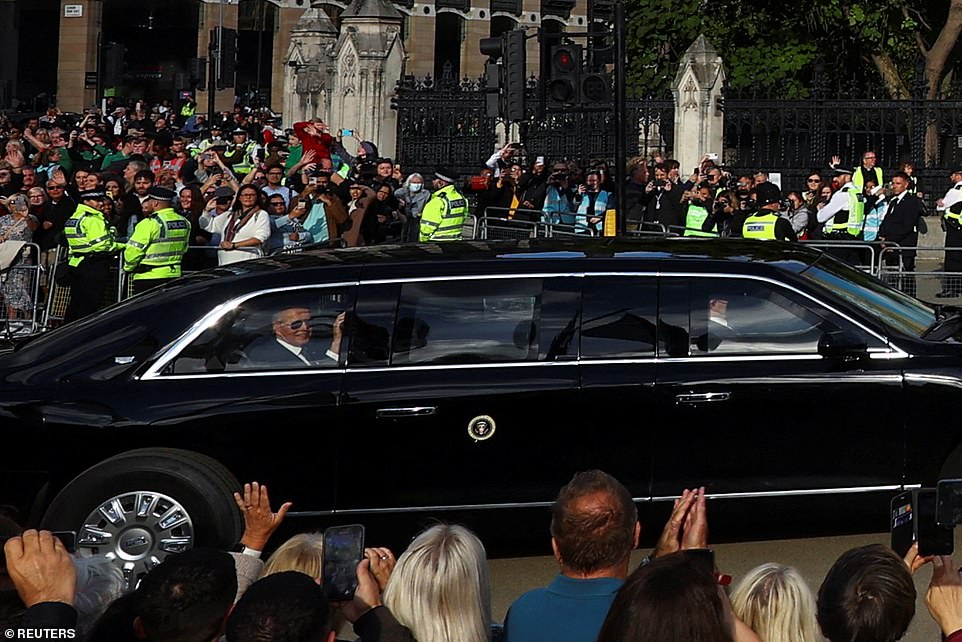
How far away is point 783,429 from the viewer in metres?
7.83

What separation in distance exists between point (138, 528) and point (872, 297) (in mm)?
3615

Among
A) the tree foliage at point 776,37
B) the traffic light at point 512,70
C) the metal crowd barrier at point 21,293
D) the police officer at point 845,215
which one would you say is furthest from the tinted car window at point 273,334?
the tree foliage at point 776,37

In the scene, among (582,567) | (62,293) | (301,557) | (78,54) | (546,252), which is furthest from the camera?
(78,54)

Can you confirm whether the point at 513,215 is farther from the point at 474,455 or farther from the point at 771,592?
the point at 771,592

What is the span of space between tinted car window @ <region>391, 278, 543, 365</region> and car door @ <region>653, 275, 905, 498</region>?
64 cm

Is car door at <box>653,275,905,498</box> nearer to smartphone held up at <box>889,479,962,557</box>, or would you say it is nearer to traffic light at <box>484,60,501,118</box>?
smartphone held up at <box>889,479,962,557</box>

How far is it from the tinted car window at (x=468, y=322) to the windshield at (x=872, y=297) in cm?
133

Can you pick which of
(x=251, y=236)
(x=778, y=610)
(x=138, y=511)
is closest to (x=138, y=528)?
(x=138, y=511)

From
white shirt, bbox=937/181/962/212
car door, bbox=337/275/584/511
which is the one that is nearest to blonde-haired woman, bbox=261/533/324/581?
car door, bbox=337/275/584/511

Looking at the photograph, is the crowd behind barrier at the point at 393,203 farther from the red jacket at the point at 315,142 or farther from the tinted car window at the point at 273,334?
the tinted car window at the point at 273,334

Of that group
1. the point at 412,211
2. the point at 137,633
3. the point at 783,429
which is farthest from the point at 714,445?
the point at 412,211

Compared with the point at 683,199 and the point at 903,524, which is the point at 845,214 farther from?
the point at 903,524

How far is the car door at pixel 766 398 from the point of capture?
7797 mm

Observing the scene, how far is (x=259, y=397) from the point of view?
7.73 m
